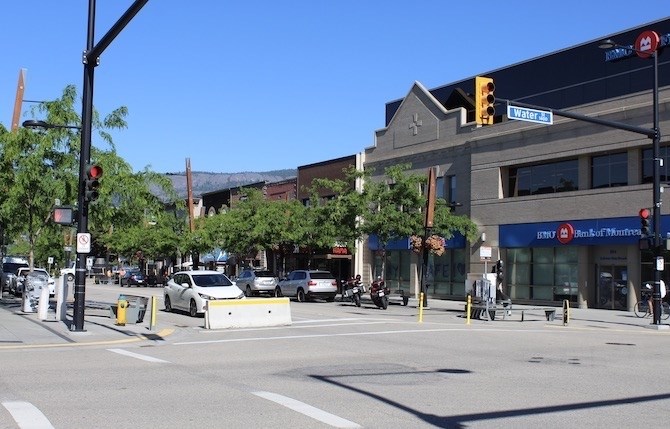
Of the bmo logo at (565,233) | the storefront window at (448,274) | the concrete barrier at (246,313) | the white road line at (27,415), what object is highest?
the bmo logo at (565,233)

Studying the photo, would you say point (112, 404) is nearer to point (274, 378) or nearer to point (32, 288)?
point (274, 378)

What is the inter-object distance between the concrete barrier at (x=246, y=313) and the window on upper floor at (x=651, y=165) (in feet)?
58.6

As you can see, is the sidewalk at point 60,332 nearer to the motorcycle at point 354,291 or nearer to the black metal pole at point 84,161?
the black metal pole at point 84,161

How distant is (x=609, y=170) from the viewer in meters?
33.9

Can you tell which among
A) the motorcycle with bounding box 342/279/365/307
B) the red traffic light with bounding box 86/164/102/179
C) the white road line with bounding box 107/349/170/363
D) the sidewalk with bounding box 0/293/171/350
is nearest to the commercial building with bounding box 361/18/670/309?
the motorcycle with bounding box 342/279/365/307

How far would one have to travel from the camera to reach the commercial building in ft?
107

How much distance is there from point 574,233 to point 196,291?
1779 centimetres

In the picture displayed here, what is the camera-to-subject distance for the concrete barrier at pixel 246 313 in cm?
2133

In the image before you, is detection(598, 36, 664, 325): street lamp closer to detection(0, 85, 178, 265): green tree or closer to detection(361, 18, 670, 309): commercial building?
detection(361, 18, 670, 309): commercial building

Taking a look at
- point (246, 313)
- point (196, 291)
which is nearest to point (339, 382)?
point (246, 313)

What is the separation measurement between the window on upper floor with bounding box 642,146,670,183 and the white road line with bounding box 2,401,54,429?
2872 centimetres

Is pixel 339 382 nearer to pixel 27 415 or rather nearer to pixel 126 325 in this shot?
pixel 27 415

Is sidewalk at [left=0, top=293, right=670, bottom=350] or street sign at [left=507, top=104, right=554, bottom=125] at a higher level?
street sign at [left=507, top=104, right=554, bottom=125]

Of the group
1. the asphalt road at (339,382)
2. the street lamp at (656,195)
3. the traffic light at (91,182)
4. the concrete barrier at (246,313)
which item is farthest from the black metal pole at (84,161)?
the street lamp at (656,195)
